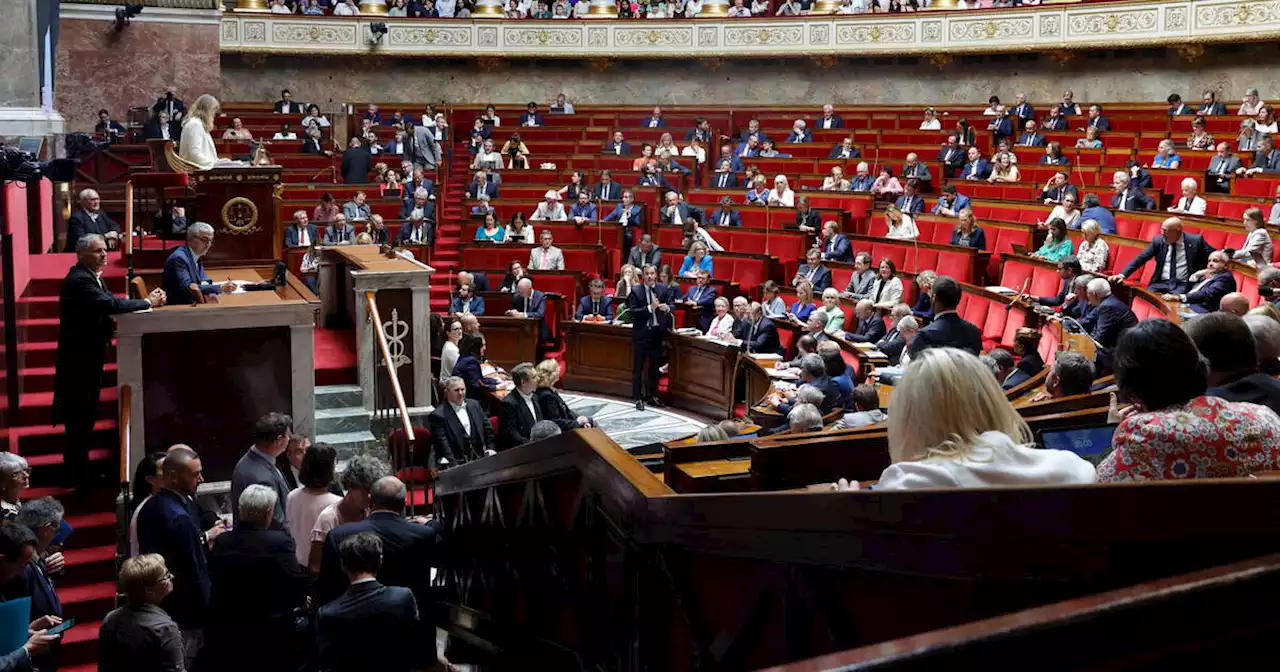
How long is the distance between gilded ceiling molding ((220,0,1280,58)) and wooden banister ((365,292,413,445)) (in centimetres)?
1357

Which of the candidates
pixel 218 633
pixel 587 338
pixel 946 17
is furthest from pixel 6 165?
pixel 946 17

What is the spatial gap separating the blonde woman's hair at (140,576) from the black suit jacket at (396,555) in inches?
21.3

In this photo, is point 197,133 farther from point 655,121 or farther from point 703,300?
point 655,121

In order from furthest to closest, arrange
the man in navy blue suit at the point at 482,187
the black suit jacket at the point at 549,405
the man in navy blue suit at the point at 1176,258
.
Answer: the man in navy blue suit at the point at 482,187, the man in navy blue suit at the point at 1176,258, the black suit jacket at the point at 549,405

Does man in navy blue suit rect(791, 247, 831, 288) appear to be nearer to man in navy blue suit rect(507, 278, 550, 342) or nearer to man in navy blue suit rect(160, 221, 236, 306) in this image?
man in navy blue suit rect(507, 278, 550, 342)

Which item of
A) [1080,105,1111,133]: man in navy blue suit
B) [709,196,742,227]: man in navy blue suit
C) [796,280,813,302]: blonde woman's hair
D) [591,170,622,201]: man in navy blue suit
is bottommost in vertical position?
[796,280,813,302]: blonde woman's hair

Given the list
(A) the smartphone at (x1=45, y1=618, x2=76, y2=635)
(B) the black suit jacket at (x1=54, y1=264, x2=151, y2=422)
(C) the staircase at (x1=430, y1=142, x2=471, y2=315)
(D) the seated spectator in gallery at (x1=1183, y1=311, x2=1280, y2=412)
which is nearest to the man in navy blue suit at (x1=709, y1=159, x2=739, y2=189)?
(C) the staircase at (x1=430, y1=142, x2=471, y2=315)

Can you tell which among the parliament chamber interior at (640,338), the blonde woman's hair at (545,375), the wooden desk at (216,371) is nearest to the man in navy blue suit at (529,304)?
the parliament chamber interior at (640,338)

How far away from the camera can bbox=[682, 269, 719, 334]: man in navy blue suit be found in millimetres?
11883

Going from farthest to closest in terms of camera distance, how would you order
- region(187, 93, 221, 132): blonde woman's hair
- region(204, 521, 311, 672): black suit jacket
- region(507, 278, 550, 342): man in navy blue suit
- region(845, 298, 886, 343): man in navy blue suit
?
region(507, 278, 550, 342): man in navy blue suit < region(845, 298, 886, 343): man in navy blue suit < region(187, 93, 221, 132): blonde woman's hair < region(204, 521, 311, 672): black suit jacket

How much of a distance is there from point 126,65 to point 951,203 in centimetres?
967

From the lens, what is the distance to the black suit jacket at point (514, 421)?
25.5 feet

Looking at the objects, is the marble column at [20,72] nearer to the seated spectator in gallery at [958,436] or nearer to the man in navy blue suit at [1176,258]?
the seated spectator in gallery at [958,436]

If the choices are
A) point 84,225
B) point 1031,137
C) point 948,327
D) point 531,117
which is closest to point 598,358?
point 84,225
